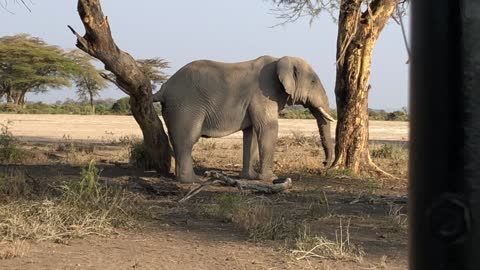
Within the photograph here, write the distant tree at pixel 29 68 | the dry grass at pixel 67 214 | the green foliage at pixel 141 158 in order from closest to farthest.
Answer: the dry grass at pixel 67 214 < the green foliage at pixel 141 158 < the distant tree at pixel 29 68

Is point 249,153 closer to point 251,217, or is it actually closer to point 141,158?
point 141,158

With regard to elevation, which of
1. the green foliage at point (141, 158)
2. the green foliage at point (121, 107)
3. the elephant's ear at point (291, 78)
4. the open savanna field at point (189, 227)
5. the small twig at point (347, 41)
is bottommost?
the open savanna field at point (189, 227)

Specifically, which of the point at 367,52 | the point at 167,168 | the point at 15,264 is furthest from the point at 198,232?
the point at 367,52

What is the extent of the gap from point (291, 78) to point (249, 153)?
56.9 inches

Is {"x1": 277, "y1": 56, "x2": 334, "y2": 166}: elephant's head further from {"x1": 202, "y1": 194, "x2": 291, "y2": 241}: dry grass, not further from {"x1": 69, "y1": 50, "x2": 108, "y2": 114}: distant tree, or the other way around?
{"x1": 69, "y1": 50, "x2": 108, "y2": 114}: distant tree

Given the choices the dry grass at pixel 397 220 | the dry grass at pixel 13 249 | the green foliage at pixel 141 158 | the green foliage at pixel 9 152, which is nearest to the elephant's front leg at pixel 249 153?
the green foliage at pixel 141 158

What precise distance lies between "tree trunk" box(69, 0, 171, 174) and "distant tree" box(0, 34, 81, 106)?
39.8 metres

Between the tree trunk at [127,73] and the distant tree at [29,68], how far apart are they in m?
39.8

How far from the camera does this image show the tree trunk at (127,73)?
9.59 m

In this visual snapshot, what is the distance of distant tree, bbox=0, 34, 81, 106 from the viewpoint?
1940 inches

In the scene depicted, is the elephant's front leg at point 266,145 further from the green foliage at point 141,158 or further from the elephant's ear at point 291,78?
the green foliage at point 141,158

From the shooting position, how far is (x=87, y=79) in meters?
55.8

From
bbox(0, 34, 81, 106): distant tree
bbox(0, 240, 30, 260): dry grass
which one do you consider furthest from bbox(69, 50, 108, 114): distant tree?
bbox(0, 240, 30, 260): dry grass

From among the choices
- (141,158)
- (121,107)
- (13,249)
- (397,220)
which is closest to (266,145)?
(141,158)
